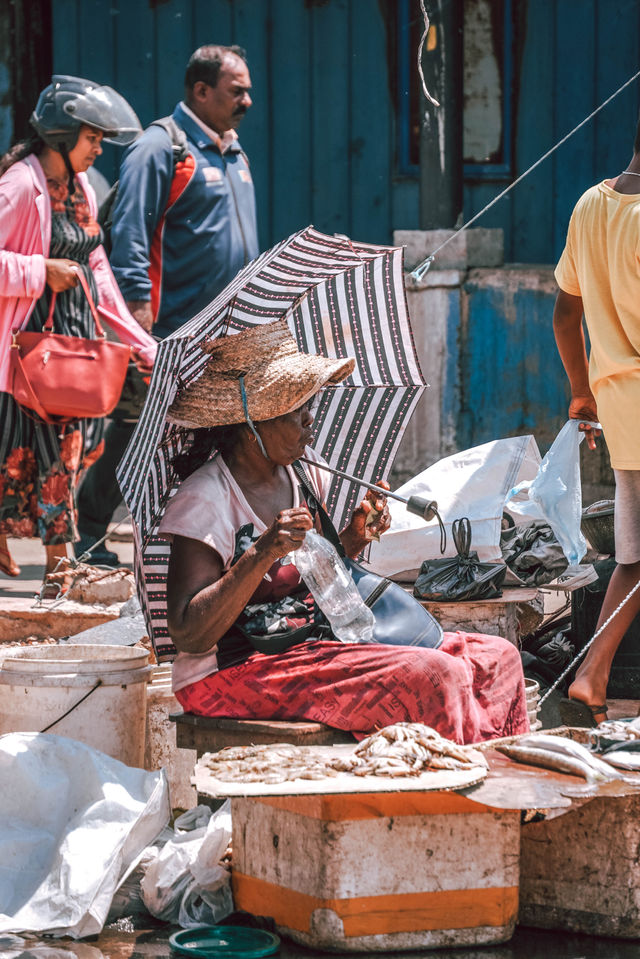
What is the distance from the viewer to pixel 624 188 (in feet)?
15.2

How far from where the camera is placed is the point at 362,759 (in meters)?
3.54

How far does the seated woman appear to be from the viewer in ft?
12.7

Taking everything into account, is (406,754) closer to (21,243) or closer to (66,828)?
(66,828)

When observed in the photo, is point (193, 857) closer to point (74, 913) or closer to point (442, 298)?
point (74, 913)

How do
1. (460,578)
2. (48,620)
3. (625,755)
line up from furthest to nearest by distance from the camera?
(48,620) < (460,578) < (625,755)

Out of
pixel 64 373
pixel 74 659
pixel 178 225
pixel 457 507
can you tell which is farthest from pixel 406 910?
pixel 178 225

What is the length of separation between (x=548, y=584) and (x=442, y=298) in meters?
3.12

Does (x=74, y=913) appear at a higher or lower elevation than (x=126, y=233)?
lower

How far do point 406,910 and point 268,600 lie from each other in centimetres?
100

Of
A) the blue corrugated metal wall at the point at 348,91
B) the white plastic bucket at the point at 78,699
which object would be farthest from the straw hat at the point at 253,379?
the blue corrugated metal wall at the point at 348,91

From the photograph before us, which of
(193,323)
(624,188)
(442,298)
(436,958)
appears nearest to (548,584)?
(624,188)

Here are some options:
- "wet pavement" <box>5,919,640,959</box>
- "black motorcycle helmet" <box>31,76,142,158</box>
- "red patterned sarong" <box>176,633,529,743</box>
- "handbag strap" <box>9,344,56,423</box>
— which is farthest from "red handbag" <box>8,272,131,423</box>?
"wet pavement" <box>5,919,640,959</box>

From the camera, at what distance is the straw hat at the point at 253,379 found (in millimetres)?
4109

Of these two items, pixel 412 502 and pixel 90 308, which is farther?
pixel 90 308
